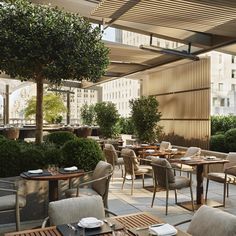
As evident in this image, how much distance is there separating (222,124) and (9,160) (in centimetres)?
706

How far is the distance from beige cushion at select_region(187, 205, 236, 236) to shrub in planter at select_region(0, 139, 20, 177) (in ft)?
11.2

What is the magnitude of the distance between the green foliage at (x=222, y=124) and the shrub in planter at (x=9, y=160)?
6.63 meters

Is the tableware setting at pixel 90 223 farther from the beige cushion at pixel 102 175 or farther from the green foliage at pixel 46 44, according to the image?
the green foliage at pixel 46 44

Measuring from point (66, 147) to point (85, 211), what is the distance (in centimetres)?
290

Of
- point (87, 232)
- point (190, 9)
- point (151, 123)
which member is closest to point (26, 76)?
point (190, 9)

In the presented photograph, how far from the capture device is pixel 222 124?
33.7 feet

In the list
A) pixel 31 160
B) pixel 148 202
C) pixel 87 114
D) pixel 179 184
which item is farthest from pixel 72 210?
pixel 87 114

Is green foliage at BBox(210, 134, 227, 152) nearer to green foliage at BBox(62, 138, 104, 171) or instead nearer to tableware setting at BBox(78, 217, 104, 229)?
green foliage at BBox(62, 138, 104, 171)

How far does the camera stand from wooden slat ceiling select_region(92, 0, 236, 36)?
17.5ft

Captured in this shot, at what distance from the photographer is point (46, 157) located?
539 centimetres

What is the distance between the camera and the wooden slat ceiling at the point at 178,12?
211 inches

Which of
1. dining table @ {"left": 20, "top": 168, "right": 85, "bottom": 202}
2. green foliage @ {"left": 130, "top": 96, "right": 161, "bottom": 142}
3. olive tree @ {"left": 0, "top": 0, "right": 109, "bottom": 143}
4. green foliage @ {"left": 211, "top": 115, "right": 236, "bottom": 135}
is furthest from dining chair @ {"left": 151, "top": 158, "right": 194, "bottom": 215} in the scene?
green foliage @ {"left": 211, "top": 115, "right": 236, "bottom": 135}

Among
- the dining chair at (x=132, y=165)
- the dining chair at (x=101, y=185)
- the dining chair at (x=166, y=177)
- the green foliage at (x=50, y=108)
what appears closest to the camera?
the dining chair at (x=101, y=185)

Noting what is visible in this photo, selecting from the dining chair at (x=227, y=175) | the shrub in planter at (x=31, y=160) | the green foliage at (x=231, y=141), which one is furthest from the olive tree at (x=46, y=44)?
the green foliage at (x=231, y=141)
